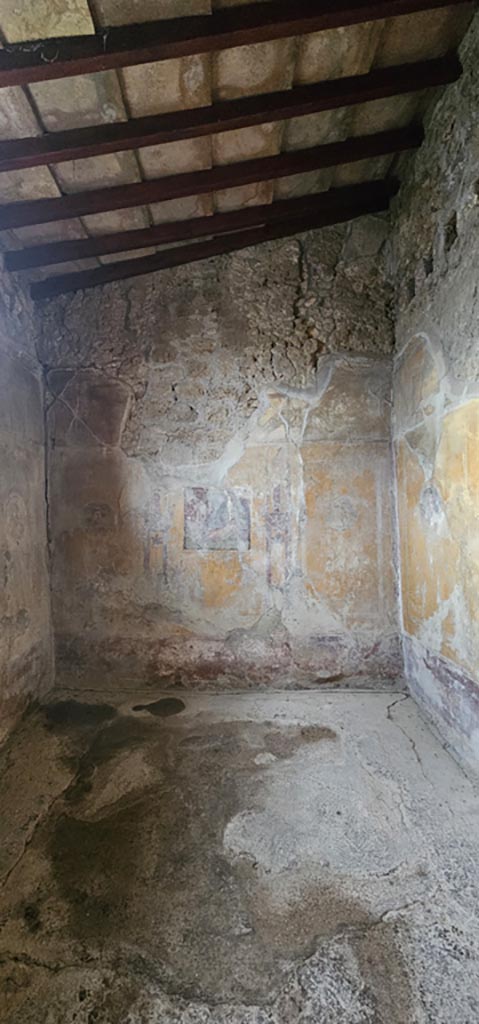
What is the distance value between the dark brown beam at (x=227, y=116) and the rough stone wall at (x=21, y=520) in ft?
2.48

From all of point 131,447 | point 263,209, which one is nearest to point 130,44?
point 263,209

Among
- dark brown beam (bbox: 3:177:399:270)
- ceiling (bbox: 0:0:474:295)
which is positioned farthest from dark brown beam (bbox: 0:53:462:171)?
dark brown beam (bbox: 3:177:399:270)

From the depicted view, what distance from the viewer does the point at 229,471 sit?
2.55 meters

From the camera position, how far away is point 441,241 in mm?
1923

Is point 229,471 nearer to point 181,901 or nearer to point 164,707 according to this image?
point 164,707

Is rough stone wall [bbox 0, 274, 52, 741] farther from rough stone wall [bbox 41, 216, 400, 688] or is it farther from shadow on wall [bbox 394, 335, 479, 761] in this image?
shadow on wall [bbox 394, 335, 479, 761]

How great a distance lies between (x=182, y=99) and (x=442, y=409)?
5.09ft

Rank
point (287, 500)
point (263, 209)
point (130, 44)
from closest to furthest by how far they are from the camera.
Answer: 1. point (130, 44)
2. point (263, 209)
3. point (287, 500)

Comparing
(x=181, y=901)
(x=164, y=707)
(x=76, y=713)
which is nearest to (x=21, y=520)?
(x=76, y=713)

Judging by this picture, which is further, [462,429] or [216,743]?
[216,743]

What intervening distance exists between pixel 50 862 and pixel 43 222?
95.0 inches

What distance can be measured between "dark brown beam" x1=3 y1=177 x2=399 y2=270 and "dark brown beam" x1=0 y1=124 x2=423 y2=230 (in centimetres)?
29

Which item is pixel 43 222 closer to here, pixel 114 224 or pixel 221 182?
pixel 114 224

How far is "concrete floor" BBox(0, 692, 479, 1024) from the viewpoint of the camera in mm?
997
